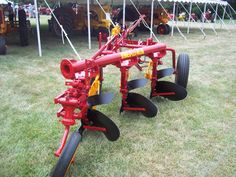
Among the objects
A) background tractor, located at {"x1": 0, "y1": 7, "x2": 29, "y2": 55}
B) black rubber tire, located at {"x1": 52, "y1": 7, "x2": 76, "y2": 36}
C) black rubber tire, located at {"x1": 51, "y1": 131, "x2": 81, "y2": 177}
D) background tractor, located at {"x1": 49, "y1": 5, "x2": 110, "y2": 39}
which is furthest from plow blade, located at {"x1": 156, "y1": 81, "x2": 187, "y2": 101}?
black rubber tire, located at {"x1": 52, "y1": 7, "x2": 76, "y2": 36}

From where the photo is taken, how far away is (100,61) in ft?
10.1

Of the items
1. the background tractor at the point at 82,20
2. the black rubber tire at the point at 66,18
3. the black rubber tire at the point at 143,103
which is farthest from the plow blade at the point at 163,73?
the black rubber tire at the point at 66,18

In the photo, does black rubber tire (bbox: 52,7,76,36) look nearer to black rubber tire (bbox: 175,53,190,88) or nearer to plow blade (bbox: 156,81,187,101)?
black rubber tire (bbox: 175,53,190,88)

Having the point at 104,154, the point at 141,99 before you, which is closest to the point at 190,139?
the point at 141,99

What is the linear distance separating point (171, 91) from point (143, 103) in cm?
77

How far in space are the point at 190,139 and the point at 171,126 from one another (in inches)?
15.5

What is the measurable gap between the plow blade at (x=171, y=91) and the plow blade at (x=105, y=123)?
5.10 feet

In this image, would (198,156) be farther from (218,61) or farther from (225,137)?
(218,61)

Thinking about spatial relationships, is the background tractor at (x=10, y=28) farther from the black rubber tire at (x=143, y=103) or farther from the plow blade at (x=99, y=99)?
the plow blade at (x=99, y=99)

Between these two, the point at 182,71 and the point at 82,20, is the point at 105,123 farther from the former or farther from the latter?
the point at 82,20

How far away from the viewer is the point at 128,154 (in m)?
3.03

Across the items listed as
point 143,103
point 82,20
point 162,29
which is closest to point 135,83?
point 143,103

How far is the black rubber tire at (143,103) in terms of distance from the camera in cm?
371

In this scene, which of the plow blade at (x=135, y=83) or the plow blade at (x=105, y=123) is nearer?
the plow blade at (x=105, y=123)
